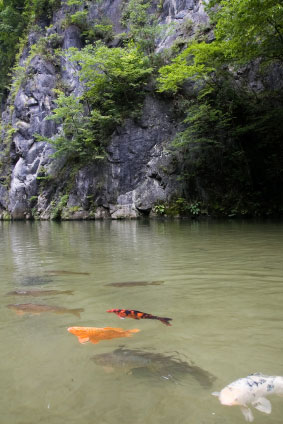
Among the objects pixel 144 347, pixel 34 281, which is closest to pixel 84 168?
pixel 34 281

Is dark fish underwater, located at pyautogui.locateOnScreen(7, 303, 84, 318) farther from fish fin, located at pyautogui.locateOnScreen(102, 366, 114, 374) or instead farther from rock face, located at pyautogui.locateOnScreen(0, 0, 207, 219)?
rock face, located at pyautogui.locateOnScreen(0, 0, 207, 219)

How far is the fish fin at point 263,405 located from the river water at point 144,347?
0.02 meters

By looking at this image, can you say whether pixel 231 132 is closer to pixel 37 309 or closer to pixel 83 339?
pixel 37 309

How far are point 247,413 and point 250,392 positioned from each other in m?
0.11

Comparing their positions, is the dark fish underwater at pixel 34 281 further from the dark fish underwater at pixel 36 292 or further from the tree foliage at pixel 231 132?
the tree foliage at pixel 231 132

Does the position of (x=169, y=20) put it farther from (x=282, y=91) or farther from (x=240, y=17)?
(x=240, y=17)

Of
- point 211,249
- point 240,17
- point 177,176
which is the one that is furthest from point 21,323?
point 177,176

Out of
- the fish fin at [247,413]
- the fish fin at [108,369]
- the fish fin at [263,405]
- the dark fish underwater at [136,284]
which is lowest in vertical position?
the dark fish underwater at [136,284]

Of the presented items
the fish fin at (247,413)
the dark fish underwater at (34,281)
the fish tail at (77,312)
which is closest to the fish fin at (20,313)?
the fish tail at (77,312)

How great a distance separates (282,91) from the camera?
48.9 ft

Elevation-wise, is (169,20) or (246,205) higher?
(169,20)

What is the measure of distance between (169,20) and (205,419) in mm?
23963

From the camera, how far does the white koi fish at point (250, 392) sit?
1182 mm

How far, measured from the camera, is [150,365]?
151 cm
